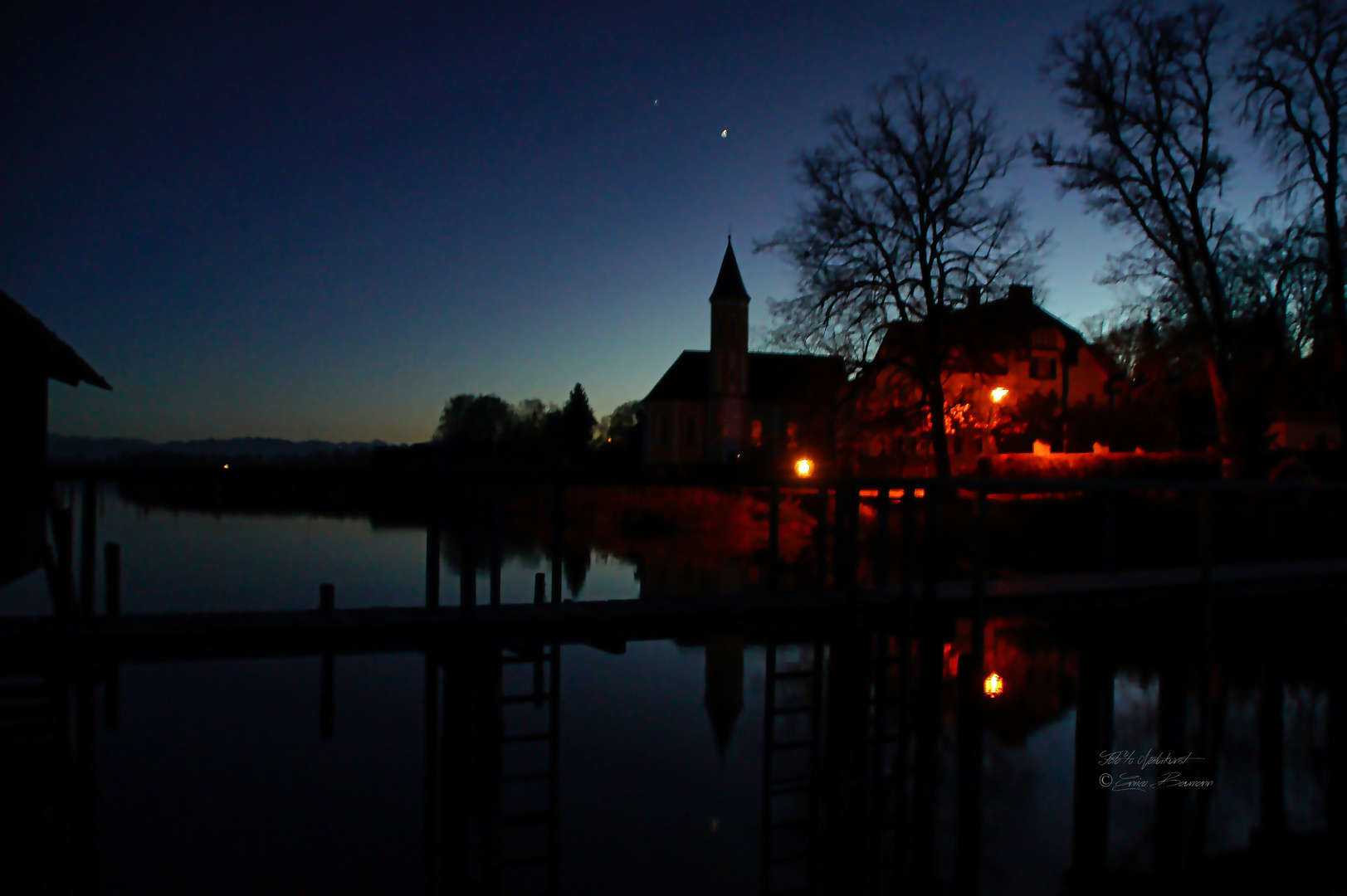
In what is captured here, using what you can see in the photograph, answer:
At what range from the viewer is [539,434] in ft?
377

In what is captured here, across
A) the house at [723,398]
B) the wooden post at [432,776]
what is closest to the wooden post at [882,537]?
the wooden post at [432,776]

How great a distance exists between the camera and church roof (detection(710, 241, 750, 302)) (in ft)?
232

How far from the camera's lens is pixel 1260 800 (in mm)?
11500

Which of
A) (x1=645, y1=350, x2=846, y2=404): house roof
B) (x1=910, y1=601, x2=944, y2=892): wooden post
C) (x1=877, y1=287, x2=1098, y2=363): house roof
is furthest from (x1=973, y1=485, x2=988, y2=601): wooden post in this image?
(x1=645, y1=350, x2=846, y2=404): house roof

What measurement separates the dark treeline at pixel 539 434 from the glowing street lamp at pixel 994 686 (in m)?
45.6

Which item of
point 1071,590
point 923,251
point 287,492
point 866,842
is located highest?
point 923,251

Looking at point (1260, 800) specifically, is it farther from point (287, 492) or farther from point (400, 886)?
point (287, 492)

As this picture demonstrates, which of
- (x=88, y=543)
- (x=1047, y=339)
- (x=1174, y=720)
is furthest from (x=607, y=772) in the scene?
(x=1047, y=339)

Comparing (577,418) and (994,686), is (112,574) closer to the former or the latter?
(994,686)

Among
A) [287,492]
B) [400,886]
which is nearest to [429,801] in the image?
[400,886]

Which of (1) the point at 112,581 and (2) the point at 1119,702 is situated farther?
(2) the point at 1119,702

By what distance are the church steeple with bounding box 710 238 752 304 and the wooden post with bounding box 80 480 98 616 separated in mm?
63879

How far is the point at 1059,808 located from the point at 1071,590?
3724mm

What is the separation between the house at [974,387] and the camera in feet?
87.8
